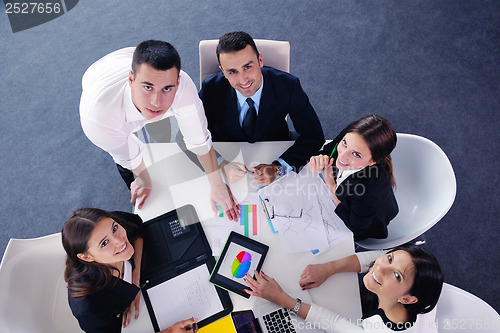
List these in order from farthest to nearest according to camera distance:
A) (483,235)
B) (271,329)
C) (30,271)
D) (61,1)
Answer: (61,1) < (483,235) < (30,271) < (271,329)

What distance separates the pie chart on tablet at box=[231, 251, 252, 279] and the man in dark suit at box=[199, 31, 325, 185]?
37cm

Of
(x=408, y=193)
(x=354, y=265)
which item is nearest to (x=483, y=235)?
(x=408, y=193)

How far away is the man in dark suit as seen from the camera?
1.66 metres

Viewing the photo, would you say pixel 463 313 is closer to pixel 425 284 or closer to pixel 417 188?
pixel 425 284

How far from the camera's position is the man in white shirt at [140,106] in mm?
1428

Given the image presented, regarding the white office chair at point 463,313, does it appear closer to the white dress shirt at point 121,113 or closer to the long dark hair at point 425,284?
the long dark hair at point 425,284

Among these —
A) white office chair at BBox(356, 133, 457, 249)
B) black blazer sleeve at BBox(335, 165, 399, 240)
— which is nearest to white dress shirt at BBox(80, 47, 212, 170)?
black blazer sleeve at BBox(335, 165, 399, 240)

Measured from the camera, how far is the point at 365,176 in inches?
65.4

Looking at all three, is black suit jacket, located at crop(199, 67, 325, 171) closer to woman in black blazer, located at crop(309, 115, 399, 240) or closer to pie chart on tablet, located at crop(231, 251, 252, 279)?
woman in black blazer, located at crop(309, 115, 399, 240)

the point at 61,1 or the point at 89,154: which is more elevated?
the point at 61,1

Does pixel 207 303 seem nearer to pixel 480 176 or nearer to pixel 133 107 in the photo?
pixel 133 107

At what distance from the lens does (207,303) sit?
1514 mm

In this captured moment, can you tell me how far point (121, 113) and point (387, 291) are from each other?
4.41 ft

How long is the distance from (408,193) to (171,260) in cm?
122
